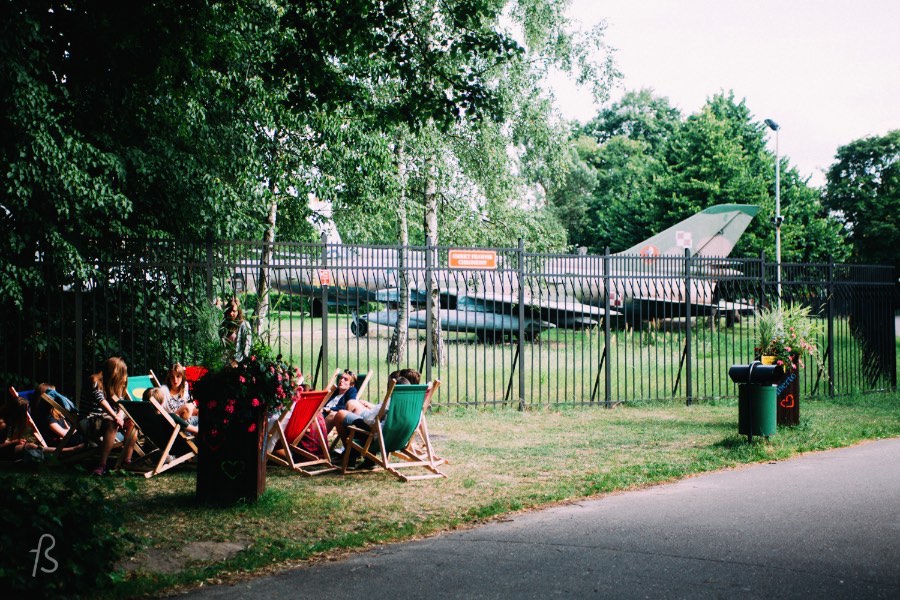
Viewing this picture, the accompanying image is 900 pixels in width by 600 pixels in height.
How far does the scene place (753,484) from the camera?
7.93 meters

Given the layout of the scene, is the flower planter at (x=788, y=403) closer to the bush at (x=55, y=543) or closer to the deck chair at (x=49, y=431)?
the deck chair at (x=49, y=431)

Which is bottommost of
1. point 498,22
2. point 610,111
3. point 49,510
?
point 49,510

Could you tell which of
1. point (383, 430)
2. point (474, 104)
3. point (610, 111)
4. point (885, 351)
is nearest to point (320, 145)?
point (474, 104)

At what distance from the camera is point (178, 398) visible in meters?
9.33

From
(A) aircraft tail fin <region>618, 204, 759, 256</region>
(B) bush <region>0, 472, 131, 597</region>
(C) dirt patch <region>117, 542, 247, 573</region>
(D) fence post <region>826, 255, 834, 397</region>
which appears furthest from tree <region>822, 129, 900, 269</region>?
(B) bush <region>0, 472, 131, 597</region>

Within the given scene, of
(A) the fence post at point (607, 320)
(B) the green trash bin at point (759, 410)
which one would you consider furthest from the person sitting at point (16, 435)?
(A) the fence post at point (607, 320)

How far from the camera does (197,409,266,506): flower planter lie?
7.07 m

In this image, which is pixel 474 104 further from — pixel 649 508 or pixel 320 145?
pixel 649 508

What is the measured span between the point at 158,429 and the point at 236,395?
1.71m

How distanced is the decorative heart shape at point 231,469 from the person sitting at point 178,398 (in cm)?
183

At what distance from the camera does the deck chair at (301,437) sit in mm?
8664

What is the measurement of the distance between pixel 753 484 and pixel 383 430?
11.9ft

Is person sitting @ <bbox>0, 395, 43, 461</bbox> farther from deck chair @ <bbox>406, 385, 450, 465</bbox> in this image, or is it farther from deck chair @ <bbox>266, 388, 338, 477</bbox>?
deck chair @ <bbox>406, 385, 450, 465</bbox>

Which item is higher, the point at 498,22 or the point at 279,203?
the point at 498,22
